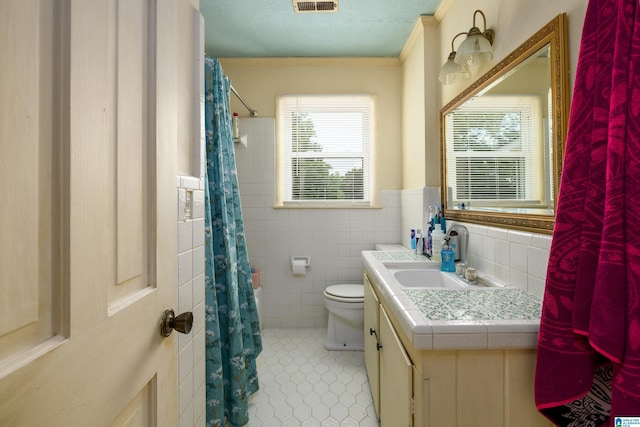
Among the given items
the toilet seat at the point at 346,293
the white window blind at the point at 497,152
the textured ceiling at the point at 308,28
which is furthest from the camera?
the toilet seat at the point at 346,293

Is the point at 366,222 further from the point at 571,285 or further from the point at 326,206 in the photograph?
the point at 571,285

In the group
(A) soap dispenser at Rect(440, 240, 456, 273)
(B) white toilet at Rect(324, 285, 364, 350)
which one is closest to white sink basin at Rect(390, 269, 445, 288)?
(A) soap dispenser at Rect(440, 240, 456, 273)

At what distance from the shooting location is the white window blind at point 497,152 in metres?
1.22

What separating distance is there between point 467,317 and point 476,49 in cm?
124

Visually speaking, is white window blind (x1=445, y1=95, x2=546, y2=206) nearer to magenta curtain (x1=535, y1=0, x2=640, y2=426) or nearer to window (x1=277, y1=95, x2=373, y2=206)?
magenta curtain (x1=535, y1=0, x2=640, y2=426)

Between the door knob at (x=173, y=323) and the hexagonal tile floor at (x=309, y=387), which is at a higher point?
the door knob at (x=173, y=323)

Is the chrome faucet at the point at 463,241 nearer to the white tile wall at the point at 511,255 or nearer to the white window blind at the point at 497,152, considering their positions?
the white tile wall at the point at 511,255

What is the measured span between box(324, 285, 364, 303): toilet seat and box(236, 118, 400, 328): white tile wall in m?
0.30

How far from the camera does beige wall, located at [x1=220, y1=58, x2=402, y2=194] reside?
2.85 metres

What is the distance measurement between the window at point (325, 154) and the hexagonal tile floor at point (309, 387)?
127 cm

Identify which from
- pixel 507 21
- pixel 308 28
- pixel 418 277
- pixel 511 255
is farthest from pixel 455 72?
pixel 308 28

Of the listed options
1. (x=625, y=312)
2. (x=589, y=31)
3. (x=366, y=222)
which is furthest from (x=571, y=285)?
(x=366, y=222)

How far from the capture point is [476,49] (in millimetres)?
1463

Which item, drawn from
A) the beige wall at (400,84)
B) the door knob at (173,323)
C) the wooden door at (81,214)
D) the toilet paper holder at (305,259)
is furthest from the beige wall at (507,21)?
the toilet paper holder at (305,259)
